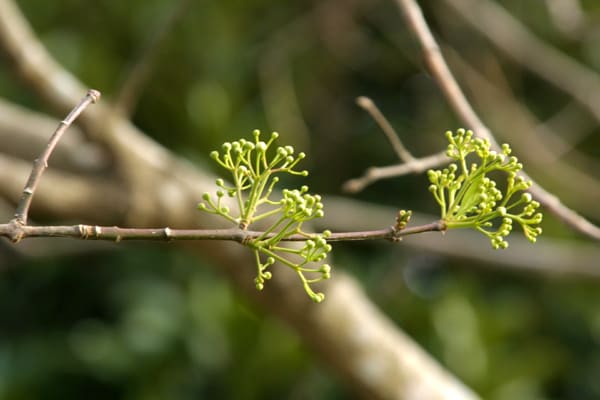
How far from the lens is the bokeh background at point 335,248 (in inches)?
112

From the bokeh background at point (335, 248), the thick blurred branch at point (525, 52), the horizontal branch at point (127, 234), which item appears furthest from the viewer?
the bokeh background at point (335, 248)

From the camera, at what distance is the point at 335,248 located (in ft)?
11.2

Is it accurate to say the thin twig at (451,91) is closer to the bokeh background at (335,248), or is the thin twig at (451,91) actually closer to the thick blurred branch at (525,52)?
the bokeh background at (335,248)

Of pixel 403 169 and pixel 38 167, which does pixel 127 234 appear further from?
pixel 403 169

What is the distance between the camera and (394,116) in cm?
377

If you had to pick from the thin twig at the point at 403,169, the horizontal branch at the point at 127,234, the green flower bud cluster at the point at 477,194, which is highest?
the thin twig at the point at 403,169

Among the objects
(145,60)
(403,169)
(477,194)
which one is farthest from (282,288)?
(477,194)

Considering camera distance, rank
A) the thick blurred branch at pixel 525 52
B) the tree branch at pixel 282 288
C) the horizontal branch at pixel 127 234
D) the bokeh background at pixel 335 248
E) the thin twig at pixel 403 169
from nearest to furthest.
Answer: the horizontal branch at pixel 127 234
the thin twig at pixel 403 169
the tree branch at pixel 282 288
the thick blurred branch at pixel 525 52
the bokeh background at pixel 335 248

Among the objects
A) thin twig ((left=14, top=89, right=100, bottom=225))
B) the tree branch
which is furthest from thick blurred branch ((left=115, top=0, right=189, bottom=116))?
thin twig ((left=14, top=89, right=100, bottom=225))

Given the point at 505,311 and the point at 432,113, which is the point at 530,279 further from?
the point at 432,113

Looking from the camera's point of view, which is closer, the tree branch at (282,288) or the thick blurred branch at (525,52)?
the tree branch at (282,288)

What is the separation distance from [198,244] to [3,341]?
161 centimetres

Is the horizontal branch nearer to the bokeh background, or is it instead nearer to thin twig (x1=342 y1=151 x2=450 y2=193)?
thin twig (x1=342 y1=151 x2=450 y2=193)

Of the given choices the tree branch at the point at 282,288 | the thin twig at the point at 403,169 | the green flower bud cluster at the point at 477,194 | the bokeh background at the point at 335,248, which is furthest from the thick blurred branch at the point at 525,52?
the green flower bud cluster at the point at 477,194
